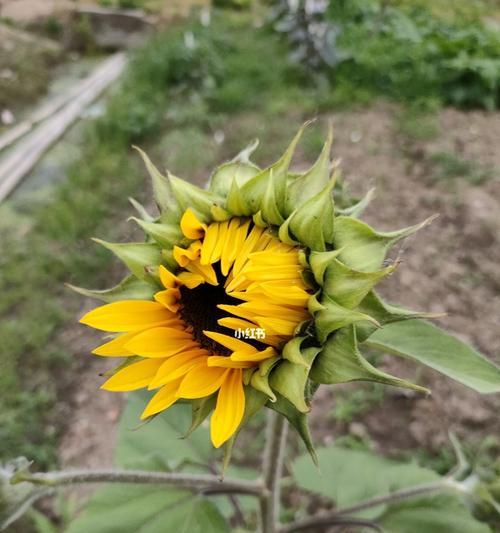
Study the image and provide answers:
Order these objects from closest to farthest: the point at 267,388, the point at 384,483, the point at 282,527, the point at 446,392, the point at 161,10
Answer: the point at 267,388, the point at 282,527, the point at 384,483, the point at 446,392, the point at 161,10

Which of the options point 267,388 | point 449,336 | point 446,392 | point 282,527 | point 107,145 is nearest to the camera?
point 267,388

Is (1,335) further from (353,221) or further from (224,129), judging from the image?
(353,221)

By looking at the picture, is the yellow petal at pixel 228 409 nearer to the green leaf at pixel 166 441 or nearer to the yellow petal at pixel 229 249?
the yellow petal at pixel 229 249

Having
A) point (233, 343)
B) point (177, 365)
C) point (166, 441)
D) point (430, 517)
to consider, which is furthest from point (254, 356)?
point (166, 441)

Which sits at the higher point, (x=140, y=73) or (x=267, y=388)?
(x=267, y=388)

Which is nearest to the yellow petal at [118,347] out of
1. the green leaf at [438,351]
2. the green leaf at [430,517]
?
the green leaf at [438,351]

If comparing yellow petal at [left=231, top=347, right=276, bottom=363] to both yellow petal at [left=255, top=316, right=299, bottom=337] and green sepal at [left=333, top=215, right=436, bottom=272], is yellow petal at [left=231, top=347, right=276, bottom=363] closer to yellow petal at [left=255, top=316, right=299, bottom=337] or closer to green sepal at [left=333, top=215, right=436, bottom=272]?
yellow petal at [left=255, top=316, right=299, bottom=337]

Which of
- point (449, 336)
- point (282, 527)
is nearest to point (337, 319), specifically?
point (449, 336)
